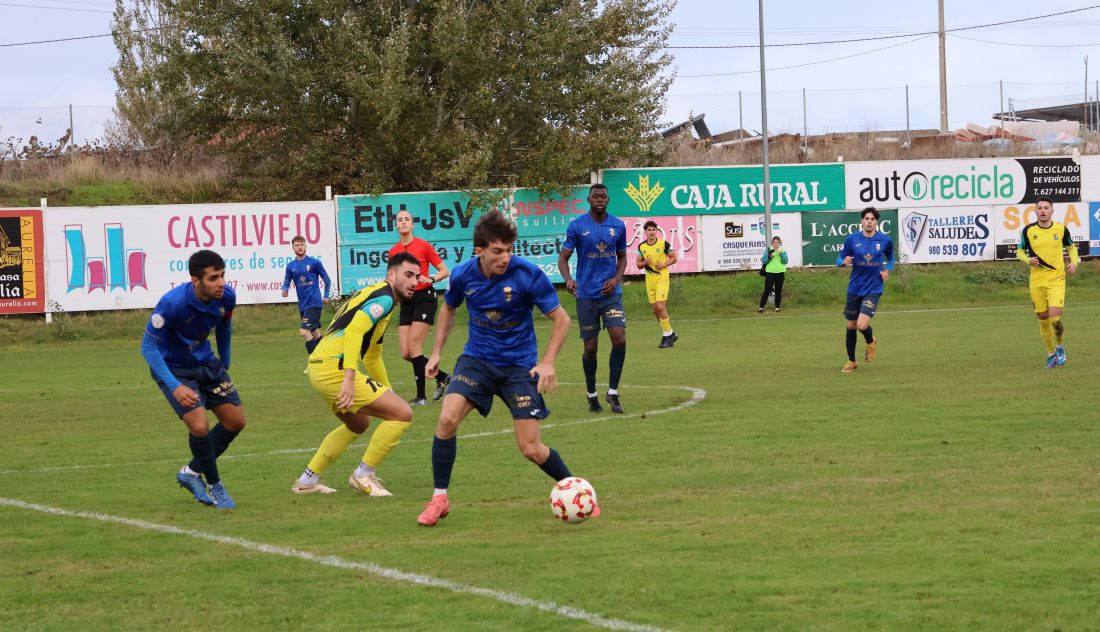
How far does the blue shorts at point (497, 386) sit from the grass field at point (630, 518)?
0.77 meters

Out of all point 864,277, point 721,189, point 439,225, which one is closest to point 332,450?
point 864,277

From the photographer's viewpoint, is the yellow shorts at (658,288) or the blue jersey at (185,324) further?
the yellow shorts at (658,288)

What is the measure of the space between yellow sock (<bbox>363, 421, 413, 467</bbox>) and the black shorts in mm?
5534

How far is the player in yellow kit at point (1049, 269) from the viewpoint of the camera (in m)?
17.4

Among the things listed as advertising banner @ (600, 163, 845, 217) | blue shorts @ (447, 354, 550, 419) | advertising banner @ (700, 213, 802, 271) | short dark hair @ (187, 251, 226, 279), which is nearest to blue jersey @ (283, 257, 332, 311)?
short dark hair @ (187, 251, 226, 279)

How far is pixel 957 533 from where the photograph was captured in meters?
7.56

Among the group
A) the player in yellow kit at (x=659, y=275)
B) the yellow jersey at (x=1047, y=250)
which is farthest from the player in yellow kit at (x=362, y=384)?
the player in yellow kit at (x=659, y=275)

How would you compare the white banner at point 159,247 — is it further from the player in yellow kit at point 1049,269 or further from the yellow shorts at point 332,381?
the yellow shorts at point 332,381

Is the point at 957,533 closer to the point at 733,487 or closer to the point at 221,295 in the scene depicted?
the point at 733,487

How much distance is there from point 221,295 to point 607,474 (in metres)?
3.32

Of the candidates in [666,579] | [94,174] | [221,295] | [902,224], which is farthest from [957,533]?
[94,174]

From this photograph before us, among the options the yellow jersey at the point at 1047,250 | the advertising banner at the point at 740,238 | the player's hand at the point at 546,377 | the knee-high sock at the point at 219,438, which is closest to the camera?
the player's hand at the point at 546,377

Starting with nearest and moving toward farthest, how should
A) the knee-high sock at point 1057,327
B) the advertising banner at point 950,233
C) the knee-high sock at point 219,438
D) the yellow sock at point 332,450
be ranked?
the knee-high sock at point 219,438 < the yellow sock at point 332,450 < the knee-high sock at point 1057,327 < the advertising banner at point 950,233

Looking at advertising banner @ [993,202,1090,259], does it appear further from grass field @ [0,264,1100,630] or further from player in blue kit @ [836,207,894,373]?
grass field @ [0,264,1100,630]
